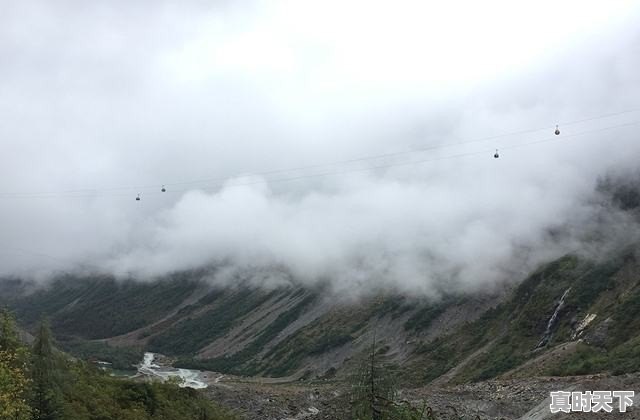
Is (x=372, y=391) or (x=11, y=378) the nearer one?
(x=11, y=378)

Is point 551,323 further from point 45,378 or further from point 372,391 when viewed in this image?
point 45,378

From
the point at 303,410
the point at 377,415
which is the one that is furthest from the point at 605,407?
the point at 303,410

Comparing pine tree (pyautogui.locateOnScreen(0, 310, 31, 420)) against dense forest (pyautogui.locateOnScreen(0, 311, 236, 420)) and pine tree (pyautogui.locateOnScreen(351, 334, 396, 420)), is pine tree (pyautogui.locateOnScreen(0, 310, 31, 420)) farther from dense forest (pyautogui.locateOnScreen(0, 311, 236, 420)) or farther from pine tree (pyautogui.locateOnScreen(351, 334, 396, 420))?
pine tree (pyautogui.locateOnScreen(351, 334, 396, 420))

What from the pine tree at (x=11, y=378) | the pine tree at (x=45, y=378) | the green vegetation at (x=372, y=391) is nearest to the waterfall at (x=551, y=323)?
the green vegetation at (x=372, y=391)

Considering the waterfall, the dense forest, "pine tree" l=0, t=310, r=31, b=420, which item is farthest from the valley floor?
the waterfall

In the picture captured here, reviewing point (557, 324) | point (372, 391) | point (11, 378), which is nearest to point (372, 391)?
point (372, 391)

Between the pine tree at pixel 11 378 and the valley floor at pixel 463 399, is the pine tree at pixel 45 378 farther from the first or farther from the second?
the valley floor at pixel 463 399
